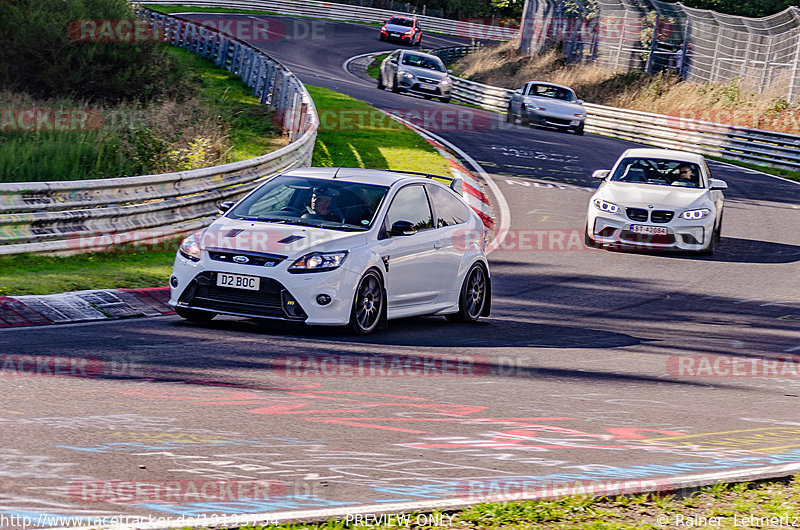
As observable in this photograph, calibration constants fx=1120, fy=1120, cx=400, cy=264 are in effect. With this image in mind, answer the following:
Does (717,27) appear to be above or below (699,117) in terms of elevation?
above

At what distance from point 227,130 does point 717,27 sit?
26.6 m

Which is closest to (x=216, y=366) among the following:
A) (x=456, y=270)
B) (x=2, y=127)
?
(x=456, y=270)

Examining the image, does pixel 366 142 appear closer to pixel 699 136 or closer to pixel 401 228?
pixel 699 136

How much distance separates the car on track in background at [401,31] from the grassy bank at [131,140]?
40911 mm

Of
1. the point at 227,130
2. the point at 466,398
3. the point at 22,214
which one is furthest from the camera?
the point at 227,130

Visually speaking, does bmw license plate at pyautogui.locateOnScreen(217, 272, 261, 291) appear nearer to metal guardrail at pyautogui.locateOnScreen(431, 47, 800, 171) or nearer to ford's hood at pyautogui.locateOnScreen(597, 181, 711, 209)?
ford's hood at pyautogui.locateOnScreen(597, 181, 711, 209)

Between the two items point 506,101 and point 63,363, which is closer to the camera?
point 63,363

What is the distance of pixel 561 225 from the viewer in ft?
65.5

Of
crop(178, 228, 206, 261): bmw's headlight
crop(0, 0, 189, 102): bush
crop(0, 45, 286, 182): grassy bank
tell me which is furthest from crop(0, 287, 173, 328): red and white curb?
crop(0, 0, 189, 102): bush

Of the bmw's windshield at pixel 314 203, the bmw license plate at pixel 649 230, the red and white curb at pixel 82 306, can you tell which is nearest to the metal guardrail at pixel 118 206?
the red and white curb at pixel 82 306

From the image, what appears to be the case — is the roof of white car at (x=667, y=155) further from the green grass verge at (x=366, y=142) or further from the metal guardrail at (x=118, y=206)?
the metal guardrail at (x=118, y=206)

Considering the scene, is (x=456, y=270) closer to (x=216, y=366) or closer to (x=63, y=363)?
(x=216, y=366)

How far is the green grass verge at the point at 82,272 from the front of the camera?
11078 mm

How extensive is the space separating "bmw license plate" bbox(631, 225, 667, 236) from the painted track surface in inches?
107
